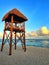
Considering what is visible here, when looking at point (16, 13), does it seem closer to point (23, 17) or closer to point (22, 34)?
point (23, 17)

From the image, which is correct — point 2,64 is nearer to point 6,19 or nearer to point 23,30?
point 23,30

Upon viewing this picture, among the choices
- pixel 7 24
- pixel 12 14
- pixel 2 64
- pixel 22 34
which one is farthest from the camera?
pixel 22 34

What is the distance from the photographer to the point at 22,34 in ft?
82.3

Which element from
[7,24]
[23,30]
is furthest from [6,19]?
[23,30]

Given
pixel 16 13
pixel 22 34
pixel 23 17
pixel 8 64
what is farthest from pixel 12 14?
pixel 8 64

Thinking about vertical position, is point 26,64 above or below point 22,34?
below

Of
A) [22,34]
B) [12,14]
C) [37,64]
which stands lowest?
[37,64]

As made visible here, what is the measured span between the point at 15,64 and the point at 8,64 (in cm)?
73

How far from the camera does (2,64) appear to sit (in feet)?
46.4

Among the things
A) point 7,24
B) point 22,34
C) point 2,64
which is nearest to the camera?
point 2,64

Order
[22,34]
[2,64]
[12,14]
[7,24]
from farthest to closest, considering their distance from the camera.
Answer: [22,34] → [7,24] → [12,14] → [2,64]

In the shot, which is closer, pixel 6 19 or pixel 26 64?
pixel 26 64

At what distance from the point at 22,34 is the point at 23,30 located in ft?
3.68

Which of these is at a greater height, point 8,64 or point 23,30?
point 23,30
